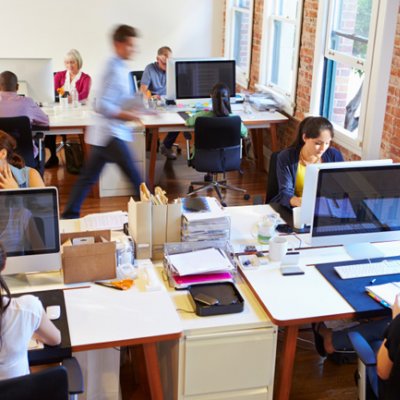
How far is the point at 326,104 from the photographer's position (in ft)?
17.3

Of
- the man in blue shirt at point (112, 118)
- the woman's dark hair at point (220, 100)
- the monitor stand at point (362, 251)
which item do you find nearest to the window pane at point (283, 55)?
the woman's dark hair at point (220, 100)

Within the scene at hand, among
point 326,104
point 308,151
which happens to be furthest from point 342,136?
point 308,151

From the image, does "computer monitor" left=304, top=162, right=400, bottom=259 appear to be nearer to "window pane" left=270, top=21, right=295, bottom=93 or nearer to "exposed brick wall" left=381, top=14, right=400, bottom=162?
"exposed brick wall" left=381, top=14, right=400, bottom=162

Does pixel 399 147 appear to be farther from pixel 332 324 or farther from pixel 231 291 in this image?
pixel 231 291

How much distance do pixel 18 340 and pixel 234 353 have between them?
0.90 meters

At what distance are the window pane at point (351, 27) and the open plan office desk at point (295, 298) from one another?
86.5 inches

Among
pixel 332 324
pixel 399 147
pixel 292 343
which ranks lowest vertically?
pixel 332 324

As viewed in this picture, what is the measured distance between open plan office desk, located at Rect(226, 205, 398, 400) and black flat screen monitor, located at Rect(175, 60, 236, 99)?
10.5ft

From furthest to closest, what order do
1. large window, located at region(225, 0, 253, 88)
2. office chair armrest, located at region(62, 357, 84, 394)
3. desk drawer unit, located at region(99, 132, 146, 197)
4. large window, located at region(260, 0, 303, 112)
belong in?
large window, located at region(225, 0, 253, 88) < large window, located at region(260, 0, 303, 112) < desk drawer unit, located at region(99, 132, 146, 197) < office chair armrest, located at region(62, 357, 84, 394)

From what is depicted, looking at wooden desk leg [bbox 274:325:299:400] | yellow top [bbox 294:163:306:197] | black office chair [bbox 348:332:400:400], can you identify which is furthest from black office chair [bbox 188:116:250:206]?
black office chair [bbox 348:332:400:400]

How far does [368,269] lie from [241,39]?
5.15 meters

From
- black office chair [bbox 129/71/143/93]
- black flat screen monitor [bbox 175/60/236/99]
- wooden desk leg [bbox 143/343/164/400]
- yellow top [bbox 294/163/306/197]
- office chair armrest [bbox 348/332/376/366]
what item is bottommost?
wooden desk leg [bbox 143/343/164/400]

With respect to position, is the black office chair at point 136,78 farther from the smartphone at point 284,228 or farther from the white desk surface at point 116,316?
the white desk surface at point 116,316

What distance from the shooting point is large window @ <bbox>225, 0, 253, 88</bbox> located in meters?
7.10
